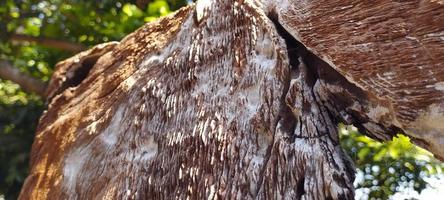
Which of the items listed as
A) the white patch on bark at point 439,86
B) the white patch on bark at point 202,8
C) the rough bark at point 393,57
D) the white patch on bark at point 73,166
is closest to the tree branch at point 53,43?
the white patch on bark at point 73,166

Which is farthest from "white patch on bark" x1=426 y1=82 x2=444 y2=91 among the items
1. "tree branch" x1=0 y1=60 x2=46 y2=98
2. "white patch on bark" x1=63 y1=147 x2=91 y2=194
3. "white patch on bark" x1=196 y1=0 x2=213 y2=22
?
"tree branch" x1=0 y1=60 x2=46 y2=98

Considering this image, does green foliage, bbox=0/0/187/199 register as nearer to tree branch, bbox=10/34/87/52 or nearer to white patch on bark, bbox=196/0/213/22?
tree branch, bbox=10/34/87/52

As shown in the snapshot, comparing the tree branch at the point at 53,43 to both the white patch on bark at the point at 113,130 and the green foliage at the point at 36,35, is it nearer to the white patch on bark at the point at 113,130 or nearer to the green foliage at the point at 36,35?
the green foliage at the point at 36,35

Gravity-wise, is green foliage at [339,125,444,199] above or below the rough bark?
below

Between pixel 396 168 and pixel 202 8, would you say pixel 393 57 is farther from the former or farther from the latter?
pixel 396 168

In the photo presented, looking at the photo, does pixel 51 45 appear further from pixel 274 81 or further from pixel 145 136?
pixel 274 81

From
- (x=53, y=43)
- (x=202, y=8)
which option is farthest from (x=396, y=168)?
(x=53, y=43)
